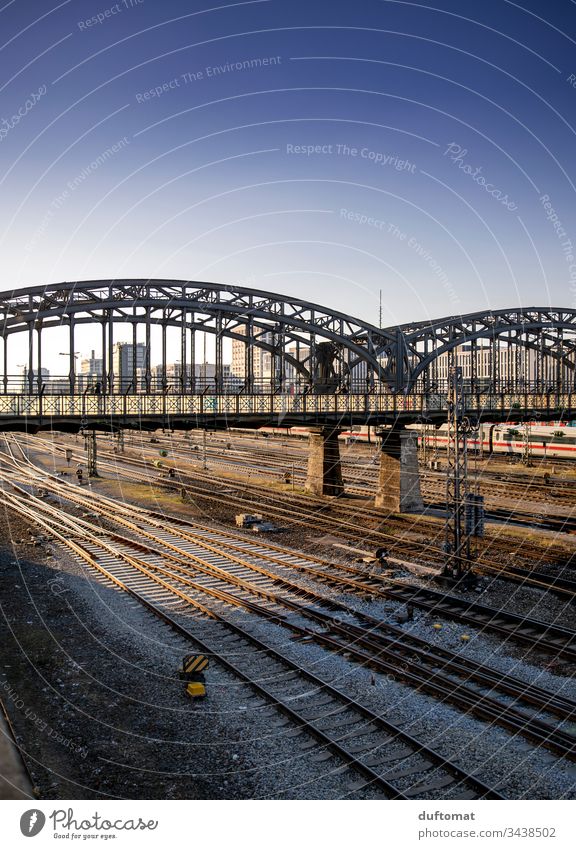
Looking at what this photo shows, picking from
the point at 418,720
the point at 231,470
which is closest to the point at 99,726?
the point at 418,720

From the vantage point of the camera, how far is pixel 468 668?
16391mm

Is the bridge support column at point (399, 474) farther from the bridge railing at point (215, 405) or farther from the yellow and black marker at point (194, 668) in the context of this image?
the yellow and black marker at point (194, 668)

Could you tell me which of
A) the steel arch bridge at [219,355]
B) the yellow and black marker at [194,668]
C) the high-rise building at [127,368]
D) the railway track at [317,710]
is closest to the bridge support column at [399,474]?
the steel arch bridge at [219,355]

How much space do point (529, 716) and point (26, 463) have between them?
63.1m

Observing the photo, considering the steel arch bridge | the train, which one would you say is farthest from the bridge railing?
the train

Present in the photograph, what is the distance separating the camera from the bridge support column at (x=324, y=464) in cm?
4228

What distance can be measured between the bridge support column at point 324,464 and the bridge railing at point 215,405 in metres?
4.05

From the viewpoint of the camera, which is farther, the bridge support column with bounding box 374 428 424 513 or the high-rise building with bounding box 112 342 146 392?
the bridge support column with bounding box 374 428 424 513

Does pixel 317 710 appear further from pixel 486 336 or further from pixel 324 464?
pixel 486 336

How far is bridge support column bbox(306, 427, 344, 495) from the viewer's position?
4228 cm

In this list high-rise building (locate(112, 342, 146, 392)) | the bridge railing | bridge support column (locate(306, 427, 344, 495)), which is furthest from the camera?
bridge support column (locate(306, 427, 344, 495))

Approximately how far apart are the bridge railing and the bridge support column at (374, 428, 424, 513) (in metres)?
1.71

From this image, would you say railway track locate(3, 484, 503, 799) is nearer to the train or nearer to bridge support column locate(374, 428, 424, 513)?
bridge support column locate(374, 428, 424, 513)

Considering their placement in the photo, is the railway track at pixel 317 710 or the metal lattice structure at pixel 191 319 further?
the metal lattice structure at pixel 191 319
